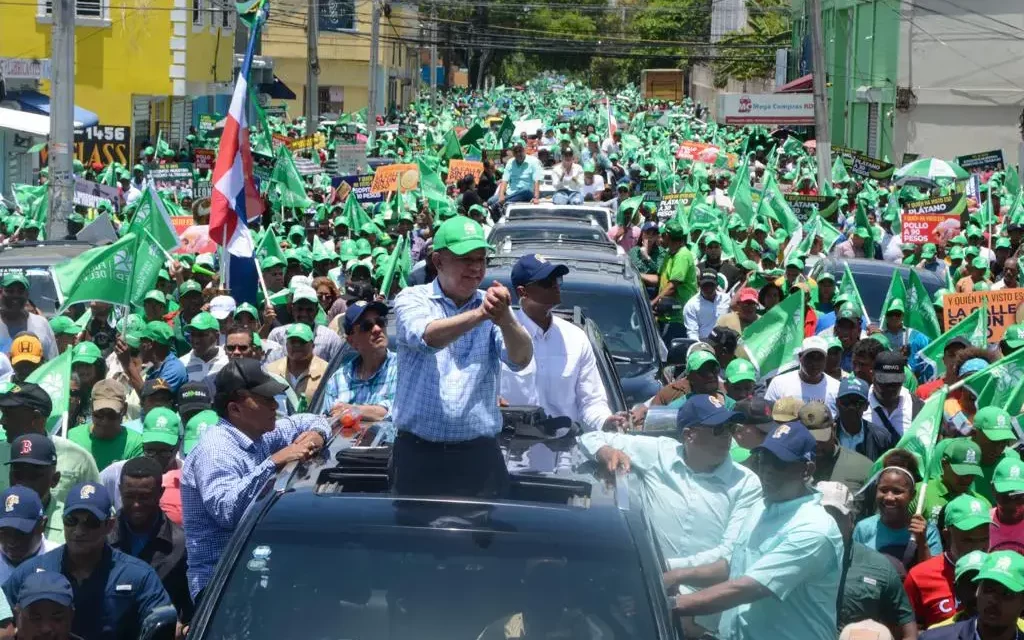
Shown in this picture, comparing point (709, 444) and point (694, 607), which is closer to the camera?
point (694, 607)

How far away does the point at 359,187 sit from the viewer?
2375cm

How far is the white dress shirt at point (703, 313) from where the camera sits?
1322 cm

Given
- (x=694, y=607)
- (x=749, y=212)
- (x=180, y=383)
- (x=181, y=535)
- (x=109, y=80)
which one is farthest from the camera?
(x=109, y=80)

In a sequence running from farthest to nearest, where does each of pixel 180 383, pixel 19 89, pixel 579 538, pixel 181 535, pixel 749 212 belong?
pixel 19 89 < pixel 749 212 < pixel 180 383 < pixel 181 535 < pixel 579 538

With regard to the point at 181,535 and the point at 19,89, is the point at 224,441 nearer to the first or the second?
the point at 181,535

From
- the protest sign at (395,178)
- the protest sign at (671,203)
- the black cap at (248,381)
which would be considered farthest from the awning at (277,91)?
the black cap at (248,381)

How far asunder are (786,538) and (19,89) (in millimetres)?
31760

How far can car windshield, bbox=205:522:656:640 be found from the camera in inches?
171

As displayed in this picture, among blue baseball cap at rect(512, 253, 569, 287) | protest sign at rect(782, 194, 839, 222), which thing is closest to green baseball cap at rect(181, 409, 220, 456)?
blue baseball cap at rect(512, 253, 569, 287)

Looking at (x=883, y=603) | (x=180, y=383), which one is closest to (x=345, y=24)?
(x=180, y=383)

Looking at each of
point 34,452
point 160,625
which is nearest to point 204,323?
point 34,452

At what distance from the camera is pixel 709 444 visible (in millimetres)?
5723

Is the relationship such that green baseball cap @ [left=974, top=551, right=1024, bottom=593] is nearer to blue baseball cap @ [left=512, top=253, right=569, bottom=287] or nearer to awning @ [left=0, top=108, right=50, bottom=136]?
blue baseball cap @ [left=512, top=253, right=569, bottom=287]

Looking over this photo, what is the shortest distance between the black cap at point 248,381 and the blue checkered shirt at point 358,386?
1.73 m
